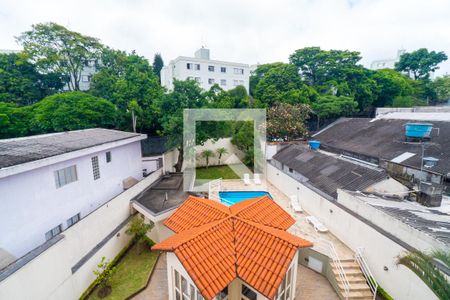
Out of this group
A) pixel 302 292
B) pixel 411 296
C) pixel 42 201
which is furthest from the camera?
pixel 42 201

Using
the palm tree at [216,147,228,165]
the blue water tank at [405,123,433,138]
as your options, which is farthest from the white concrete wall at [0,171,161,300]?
the blue water tank at [405,123,433,138]

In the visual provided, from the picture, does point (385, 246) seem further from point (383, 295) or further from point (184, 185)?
point (184, 185)

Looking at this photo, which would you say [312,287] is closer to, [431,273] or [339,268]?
[339,268]

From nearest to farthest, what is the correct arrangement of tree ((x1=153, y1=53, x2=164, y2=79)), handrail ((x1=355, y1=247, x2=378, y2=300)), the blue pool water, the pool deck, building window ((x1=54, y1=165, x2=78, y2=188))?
1. handrail ((x1=355, y1=247, x2=378, y2=300))
2. the pool deck
3. building window ((x1=54, y1=165, x2=78, y2=188))
4. the blue pool water
5. tree ((x1=153, y1=53, x2=164, y2=79))

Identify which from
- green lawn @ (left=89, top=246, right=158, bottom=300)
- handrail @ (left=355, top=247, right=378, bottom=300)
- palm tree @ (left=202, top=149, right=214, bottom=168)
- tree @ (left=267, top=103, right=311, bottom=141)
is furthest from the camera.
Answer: palm tree @ (left=202, top=149, right=214, bottom=168)

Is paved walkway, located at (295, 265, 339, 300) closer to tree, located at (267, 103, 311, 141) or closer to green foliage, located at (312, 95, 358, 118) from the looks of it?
tree, located at (267, 103, 311, 141)

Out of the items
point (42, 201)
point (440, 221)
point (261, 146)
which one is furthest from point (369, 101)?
point (42, 201)

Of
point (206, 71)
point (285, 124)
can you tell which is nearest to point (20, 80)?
point (206, 71)
